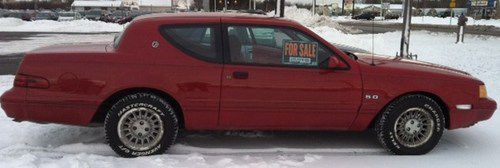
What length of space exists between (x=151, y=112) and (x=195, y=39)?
82 cm

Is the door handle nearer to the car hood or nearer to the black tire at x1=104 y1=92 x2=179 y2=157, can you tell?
the black tire at x1=104 y1=92 x2=179 y2=157

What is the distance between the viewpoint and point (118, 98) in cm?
497

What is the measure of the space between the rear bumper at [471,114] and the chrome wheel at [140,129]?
3.00 metres

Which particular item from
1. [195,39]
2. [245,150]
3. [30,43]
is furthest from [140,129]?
[30,43]

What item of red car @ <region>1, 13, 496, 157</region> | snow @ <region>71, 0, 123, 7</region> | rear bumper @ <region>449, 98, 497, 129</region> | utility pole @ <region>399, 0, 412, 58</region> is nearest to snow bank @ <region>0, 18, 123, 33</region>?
utility pole @ <region>399, 0, 412, 58</region>

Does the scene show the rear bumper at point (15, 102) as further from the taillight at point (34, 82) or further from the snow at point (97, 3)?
the snow at point (97, 3)

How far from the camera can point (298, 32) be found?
5.12 meters

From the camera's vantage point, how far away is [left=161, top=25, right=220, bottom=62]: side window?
4.96 m

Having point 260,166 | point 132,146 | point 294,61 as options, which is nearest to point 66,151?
point 132,146

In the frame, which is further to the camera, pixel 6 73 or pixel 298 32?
pixel 6 73

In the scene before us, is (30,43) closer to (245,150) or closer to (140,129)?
(140,129)

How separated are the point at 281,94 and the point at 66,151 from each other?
2.22 metres

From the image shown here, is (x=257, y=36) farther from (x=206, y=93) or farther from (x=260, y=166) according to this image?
(x=260, y=166)

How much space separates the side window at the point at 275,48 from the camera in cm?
502
